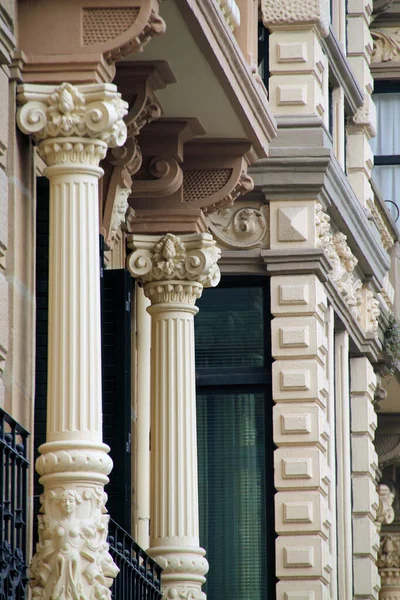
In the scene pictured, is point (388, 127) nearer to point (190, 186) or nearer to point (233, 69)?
point (190, 186)

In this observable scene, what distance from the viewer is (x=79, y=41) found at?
13336mm

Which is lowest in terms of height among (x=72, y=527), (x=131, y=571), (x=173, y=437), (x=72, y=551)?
(x=72, y=551)

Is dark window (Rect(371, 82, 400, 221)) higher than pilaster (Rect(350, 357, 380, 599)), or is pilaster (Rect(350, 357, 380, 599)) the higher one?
dark window (Rect(371, 82, 400, 221))

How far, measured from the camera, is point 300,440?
21.7 m

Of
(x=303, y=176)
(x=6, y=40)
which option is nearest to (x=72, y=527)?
(x=6, y=40)

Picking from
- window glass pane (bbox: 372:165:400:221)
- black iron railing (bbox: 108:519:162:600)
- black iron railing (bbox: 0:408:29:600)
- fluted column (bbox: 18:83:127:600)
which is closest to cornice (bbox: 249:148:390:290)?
black iron railing (bbox: 108:519:162:600)

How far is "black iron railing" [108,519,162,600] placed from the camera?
14.6 metres

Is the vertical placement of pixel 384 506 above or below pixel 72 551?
above

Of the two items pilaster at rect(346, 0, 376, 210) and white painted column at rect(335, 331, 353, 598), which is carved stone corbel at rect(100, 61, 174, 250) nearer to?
white painted column at rect(335, 331, 353, 598)

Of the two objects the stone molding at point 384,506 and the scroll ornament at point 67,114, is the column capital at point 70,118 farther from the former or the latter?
the stone molding at point 384,506

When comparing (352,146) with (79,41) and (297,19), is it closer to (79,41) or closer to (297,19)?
(297,19)

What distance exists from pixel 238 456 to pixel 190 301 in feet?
18.0

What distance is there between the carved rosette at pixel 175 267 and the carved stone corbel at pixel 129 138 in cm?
35

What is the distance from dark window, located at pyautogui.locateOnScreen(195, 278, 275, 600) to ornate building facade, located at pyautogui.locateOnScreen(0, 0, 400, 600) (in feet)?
0.08
